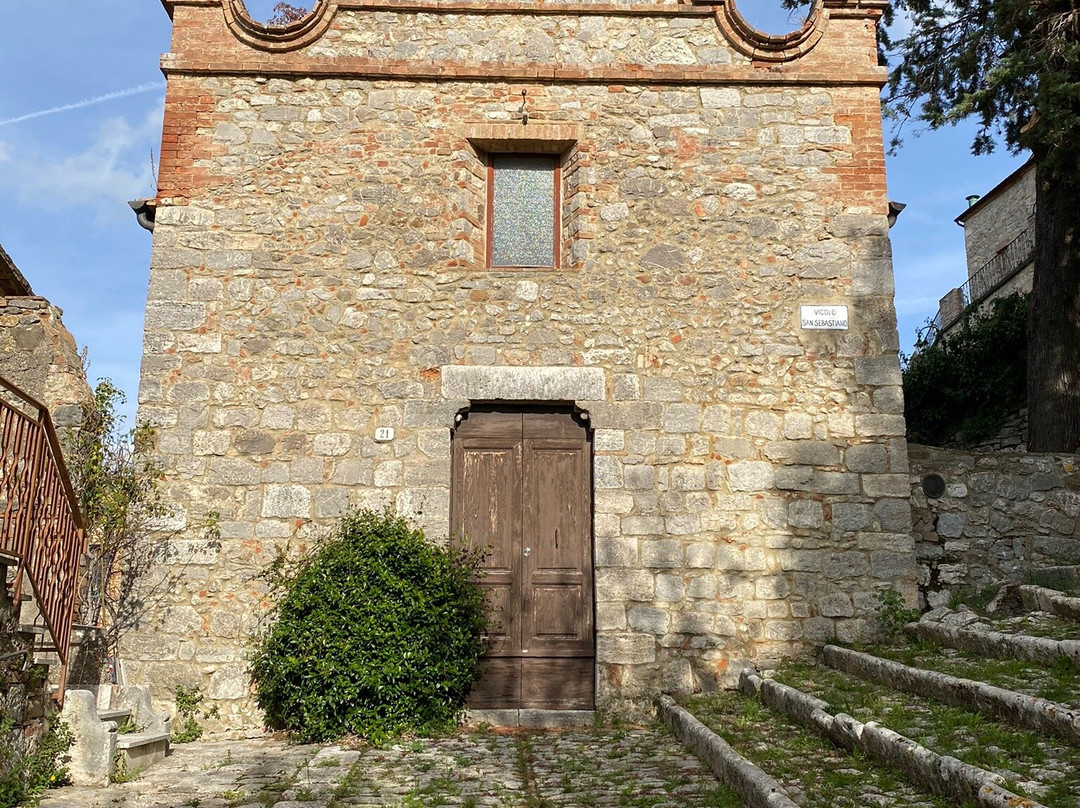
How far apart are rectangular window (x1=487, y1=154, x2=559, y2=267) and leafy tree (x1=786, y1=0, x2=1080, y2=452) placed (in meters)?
3.72

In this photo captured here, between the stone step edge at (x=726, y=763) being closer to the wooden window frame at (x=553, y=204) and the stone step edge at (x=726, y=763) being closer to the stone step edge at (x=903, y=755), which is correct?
the stone step edge at (x=903, y=755)

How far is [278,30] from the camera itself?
7414mm

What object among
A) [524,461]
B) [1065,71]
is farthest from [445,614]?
[1065,71]

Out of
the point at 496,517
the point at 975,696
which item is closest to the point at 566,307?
the point at 496,517

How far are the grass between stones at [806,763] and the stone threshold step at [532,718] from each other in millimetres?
940

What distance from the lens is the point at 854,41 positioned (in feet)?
25.0

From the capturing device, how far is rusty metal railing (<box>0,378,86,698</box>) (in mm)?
4562

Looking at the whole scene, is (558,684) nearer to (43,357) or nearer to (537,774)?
(537,774)

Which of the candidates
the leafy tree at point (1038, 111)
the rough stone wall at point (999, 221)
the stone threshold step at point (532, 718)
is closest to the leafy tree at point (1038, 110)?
the leafy tree at point (1038, 111)

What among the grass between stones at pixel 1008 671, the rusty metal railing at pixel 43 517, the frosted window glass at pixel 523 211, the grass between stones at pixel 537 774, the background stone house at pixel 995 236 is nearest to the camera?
the grass between stones at pixel 1008 671

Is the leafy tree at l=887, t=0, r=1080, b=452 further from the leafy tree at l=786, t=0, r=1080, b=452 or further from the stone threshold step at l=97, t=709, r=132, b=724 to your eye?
the stone threshold step at l=97, t=709, r=132, b=724

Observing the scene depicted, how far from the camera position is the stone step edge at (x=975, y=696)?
361 cm

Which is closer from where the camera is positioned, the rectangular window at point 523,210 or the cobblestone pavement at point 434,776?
the cobblestone pavement at point 434,776

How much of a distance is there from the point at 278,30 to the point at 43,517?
4.52 metres
